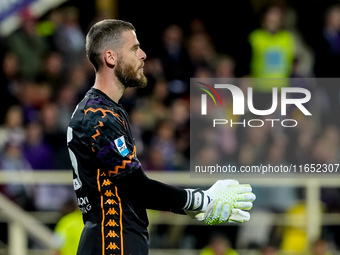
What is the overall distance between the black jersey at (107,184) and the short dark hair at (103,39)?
34cm

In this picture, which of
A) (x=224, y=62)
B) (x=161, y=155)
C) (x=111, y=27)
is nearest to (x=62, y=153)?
(x=161, y=155)

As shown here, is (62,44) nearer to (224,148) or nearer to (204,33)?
(204,33)

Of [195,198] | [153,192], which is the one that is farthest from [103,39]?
[195,198]

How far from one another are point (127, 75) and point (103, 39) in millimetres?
264

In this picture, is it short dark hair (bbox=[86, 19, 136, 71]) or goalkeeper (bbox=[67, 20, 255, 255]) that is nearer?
goalkeeper (bbox=[67, 20, 255, 255])

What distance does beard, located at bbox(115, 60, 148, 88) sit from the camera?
507cm

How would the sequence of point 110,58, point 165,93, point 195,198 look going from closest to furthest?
point 195,198
point 110,58
point 165,93

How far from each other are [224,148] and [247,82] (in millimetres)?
1501

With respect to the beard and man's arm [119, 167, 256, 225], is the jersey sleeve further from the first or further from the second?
the beard

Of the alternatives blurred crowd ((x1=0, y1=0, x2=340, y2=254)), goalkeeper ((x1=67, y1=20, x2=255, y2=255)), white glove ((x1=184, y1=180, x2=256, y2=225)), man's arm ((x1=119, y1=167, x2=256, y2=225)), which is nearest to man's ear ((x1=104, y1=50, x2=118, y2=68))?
goalkeeper ((x1=67, y1=20, x2=255, y2=255))

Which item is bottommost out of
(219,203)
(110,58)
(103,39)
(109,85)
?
(219,203)

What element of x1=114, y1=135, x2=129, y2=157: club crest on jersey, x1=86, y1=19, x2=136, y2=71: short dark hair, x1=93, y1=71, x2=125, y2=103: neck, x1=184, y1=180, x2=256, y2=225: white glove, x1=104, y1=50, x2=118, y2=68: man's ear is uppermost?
x1=86, y1=19, x2=136, y2=71: short dark hair

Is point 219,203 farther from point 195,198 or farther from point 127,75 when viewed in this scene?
point 127,75

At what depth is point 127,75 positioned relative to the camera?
16.7 ft
